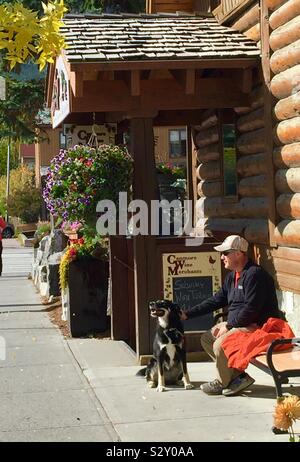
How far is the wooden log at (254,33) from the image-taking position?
9159 mm

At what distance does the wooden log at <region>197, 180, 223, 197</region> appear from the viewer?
36.8 ft

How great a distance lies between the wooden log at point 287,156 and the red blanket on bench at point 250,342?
191cm

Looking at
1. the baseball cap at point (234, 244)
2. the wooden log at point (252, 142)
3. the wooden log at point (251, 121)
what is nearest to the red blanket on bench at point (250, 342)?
the baseball cap at point (234, 244)

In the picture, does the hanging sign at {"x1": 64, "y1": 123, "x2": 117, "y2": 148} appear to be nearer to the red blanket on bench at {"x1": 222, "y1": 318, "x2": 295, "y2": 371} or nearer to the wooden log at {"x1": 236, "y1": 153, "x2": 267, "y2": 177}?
the wooden log at {"x1": 236, "y1": 153, "x2": 267, "y2": 177}

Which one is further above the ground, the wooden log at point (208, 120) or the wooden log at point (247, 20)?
the wooden log at point (247, 20)

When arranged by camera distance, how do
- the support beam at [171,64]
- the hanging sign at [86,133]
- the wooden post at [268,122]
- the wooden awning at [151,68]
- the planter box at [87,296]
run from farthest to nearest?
the planter box at [87,296], the hanging sign at [86,133], the wooden post at [268,122], the wooden awning at [151,68], the support beam at [171,64]

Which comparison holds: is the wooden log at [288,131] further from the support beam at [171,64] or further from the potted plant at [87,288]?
the potted plant at [87,288]

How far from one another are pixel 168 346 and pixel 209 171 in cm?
467

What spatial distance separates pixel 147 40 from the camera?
9008 mm

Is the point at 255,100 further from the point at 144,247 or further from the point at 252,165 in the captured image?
the point at 144,247

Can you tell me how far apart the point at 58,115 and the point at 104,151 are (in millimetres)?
2108

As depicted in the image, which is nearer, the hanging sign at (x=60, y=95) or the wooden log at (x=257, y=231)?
the wooden log at (x=257, y=231)

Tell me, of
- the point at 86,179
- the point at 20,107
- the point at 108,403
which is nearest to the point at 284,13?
the point at 86,179

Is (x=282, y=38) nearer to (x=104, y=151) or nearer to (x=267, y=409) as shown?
(x=104, y=151)
